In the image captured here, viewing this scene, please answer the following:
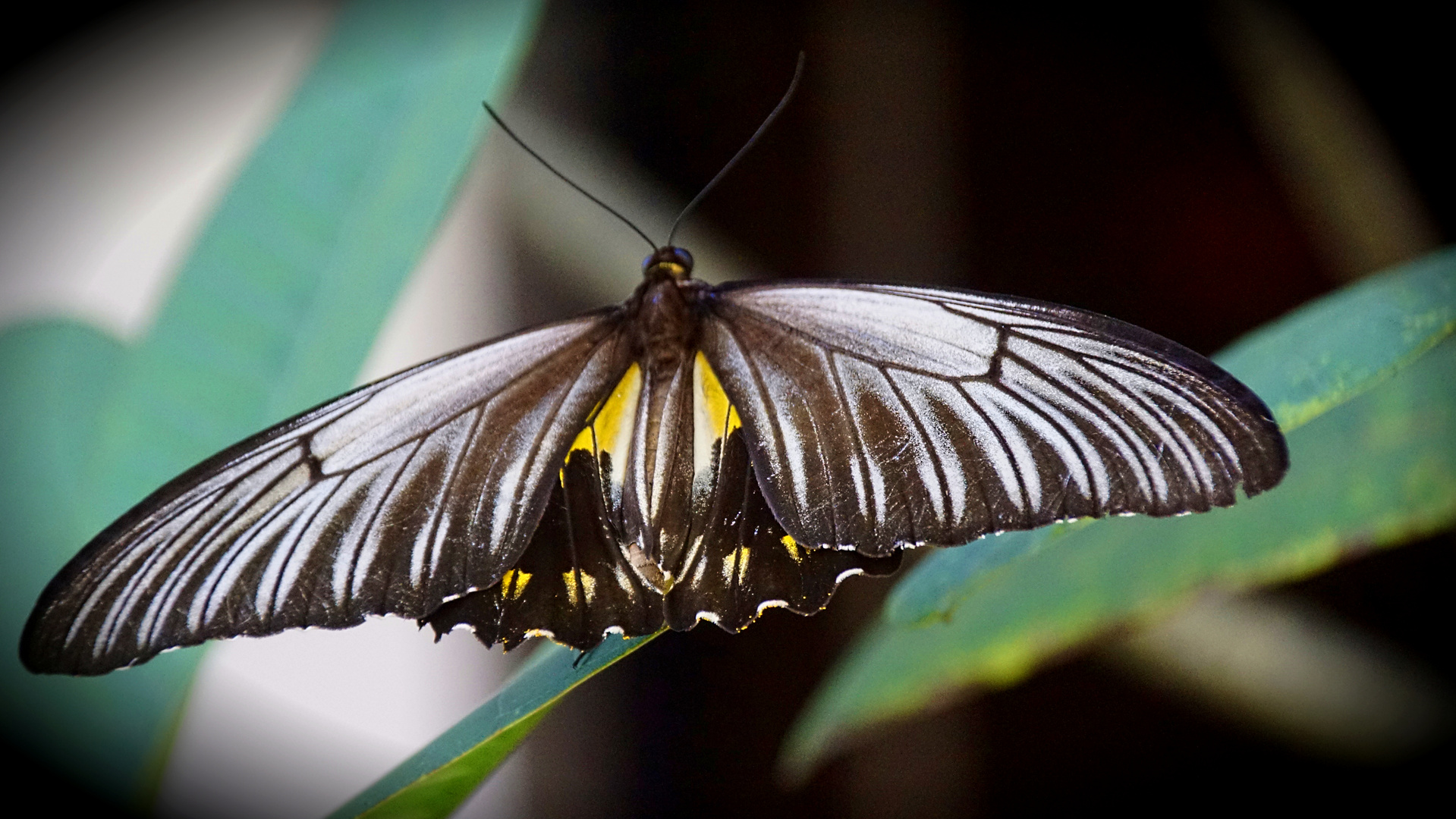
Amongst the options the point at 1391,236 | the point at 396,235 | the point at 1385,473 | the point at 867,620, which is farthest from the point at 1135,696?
the point at 396,235

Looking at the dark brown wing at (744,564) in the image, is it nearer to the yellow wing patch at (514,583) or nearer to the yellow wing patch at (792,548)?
the yellow wing patch at (792,548)

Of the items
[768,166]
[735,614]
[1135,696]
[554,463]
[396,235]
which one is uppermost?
[768,166]

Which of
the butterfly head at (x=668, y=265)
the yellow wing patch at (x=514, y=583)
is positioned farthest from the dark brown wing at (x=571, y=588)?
the butterfly head at (x=668, y=265)

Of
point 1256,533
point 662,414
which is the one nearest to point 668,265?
point 662,414

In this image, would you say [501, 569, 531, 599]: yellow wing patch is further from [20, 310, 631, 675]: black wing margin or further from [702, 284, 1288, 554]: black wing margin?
[702, 284, 1288, 554]: black wing margin

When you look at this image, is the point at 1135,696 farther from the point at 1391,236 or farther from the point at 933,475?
the point at 933,475
